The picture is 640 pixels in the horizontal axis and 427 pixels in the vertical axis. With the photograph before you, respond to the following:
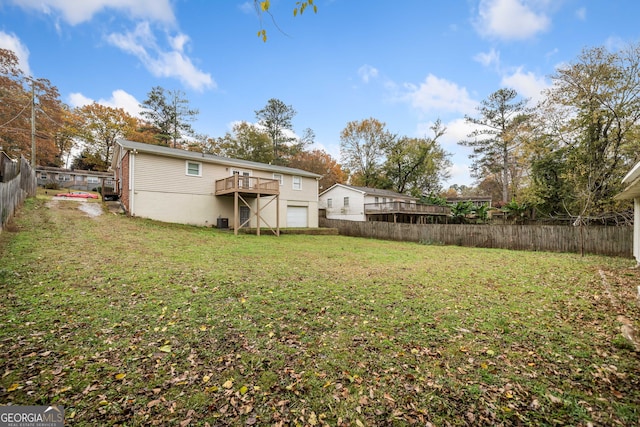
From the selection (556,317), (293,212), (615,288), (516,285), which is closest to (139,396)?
(556,317)

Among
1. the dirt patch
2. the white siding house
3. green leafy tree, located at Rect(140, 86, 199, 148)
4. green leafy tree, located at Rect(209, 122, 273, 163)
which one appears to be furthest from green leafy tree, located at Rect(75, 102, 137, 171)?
the white siding house

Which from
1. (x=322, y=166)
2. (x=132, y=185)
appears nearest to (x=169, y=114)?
(x=322, y=166)

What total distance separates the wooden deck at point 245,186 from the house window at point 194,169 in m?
1.29

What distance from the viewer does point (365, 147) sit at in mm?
36250

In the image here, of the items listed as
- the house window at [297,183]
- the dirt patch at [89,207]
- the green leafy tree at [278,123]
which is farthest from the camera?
the green leafy tree at [278,123]

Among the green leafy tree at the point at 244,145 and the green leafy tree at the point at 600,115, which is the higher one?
the green leafy tree at the point at 244,145

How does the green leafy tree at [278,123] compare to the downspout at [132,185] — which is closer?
the downspout at [132,185]

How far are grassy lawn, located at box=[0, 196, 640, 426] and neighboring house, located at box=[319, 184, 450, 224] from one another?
19.3m

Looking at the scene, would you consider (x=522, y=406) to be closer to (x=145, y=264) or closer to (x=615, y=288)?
(x=615, y=288)

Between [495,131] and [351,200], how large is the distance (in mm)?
18445

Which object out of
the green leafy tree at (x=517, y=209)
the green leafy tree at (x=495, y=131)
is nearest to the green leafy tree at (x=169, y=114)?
the green leafy tree at (x=495, y=131)

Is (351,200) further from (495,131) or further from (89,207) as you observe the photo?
(89,207)

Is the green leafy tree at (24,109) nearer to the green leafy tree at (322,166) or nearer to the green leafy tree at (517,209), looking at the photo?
the green leafy tree at (322,166)

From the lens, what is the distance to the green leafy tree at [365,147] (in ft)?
116
